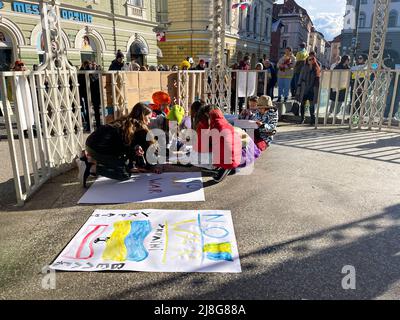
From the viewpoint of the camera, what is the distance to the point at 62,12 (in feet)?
56.3

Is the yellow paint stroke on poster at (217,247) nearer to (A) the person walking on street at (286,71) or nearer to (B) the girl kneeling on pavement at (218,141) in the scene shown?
(B) the girl kneeling on pavement at (218,141)

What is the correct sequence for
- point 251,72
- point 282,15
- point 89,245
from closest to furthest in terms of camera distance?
point 89,245
point 251,72
point 282,15

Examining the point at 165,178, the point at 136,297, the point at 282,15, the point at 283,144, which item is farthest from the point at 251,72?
the point at 282,15

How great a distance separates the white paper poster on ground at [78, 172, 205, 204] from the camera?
4.22 m

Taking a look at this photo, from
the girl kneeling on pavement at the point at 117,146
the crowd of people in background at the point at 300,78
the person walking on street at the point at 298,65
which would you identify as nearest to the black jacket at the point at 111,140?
the girl kneeling on pavement at the point at 117,146

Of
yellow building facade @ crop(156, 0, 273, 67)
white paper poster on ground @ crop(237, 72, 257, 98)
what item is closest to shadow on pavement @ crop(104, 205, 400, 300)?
white paper poster on ground @ crop(237, 72, 257, 98)

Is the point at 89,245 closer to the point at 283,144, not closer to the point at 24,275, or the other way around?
the point at 24,275

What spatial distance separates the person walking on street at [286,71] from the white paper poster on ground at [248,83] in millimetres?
2364

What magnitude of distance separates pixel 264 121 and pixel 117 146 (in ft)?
9.58

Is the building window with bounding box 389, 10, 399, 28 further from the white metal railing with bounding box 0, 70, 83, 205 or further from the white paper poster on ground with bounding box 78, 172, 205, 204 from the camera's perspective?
the white metal railing with bounding box 0, 70, 83, 205

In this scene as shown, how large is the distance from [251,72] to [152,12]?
742 inches

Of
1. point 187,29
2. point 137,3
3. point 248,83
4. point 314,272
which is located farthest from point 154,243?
point 187,29

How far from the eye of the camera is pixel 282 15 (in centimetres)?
6569
